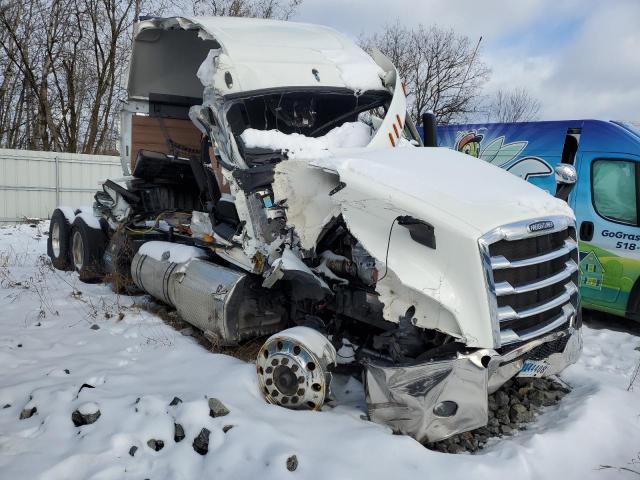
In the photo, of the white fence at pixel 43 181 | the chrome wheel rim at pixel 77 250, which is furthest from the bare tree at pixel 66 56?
the chrome wheel rim at pixel 77 250

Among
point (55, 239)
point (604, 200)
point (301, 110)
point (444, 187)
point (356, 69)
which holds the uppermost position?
point (356, 69)

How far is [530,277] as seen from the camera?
3.58m

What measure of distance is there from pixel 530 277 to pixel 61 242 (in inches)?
283

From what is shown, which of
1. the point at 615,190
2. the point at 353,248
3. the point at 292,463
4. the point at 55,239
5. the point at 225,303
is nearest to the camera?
the point at 292,463

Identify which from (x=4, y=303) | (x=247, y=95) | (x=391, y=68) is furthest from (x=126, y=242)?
(x=391, y=68)

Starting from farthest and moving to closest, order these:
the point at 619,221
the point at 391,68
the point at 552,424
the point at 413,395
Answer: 1. the point at 619,221
2. the point at 391,68
3. the point at 552,424
4. the point at 413,395

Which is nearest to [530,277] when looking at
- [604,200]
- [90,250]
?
[604,200]

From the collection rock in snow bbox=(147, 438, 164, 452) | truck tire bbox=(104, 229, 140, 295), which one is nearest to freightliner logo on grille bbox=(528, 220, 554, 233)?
rock in snow bbox=(147, 438, 164, 452)

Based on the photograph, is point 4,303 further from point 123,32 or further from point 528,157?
point 123,32

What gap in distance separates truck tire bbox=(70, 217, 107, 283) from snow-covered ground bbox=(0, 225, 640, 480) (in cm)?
257

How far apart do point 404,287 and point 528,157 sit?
17.6 feet

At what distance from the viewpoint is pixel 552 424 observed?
364 centimetres

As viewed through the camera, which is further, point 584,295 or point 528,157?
point 528,157

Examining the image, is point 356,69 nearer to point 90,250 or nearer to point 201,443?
point 201,443
